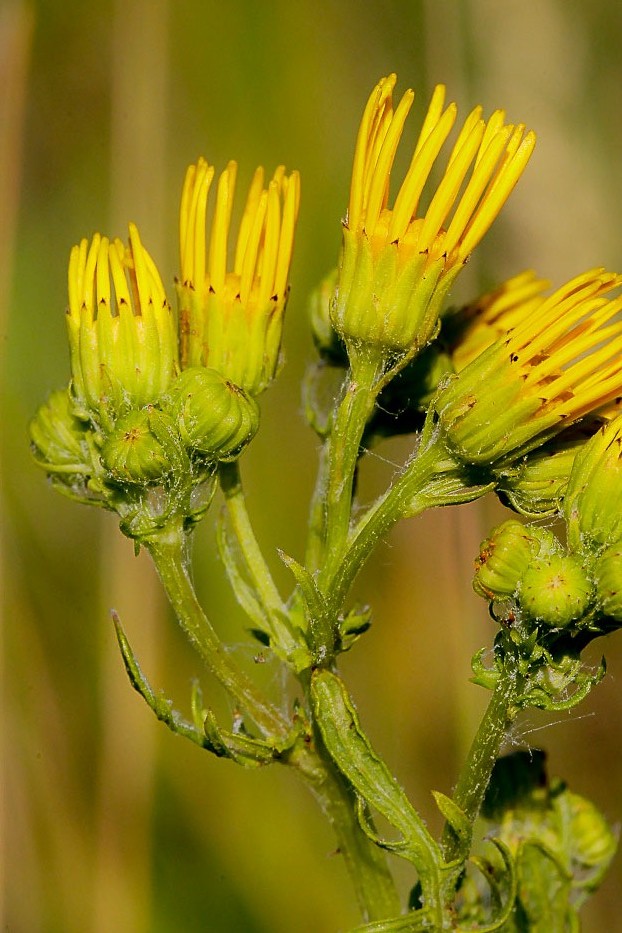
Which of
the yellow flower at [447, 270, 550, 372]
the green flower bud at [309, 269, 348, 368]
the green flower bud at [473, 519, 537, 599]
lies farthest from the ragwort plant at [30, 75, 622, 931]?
the green flower bud at [309, 269, 348, 368]

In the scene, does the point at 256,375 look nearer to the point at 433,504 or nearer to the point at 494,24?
the point at 433,504

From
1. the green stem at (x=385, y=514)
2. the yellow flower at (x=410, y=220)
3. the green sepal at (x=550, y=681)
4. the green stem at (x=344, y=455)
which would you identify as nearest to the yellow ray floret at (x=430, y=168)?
the yellow flower at (x=410, y=220)

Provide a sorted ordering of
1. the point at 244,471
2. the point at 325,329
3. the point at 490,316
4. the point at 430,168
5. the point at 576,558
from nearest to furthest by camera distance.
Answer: the point at 576,558, the point at 430,168, the point at 490,316, the point at 325,329, the point at 244,471

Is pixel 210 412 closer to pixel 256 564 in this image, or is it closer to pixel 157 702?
pixel 256 564

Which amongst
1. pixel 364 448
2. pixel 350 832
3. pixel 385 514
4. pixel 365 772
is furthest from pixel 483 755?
pixel 364 448

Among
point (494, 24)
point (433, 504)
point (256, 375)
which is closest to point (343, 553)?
point (433, 504)

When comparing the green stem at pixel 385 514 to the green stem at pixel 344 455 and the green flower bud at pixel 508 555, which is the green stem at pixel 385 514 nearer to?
the green stem at pixel 344 455
